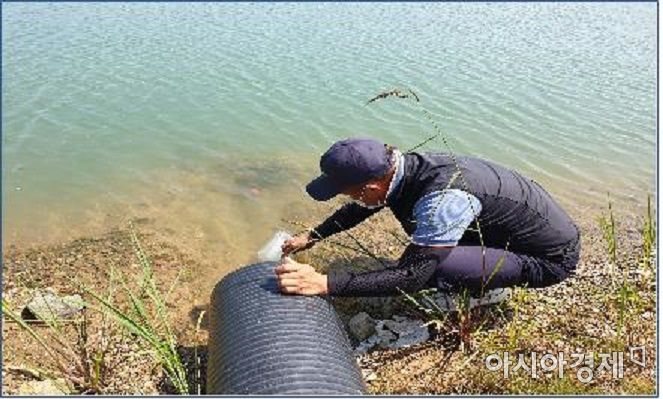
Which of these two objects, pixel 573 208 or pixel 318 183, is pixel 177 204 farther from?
pixel 573 208

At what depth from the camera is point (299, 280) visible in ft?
11.9

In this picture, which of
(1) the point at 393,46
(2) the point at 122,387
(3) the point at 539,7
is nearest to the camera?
(2) the point at 122,387

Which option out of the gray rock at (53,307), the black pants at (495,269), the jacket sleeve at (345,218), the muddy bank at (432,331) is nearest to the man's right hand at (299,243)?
the jacket sleeve at (345,218)

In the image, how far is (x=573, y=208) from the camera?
6.71 metres

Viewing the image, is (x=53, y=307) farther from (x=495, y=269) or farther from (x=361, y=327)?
(x=495, y=269)

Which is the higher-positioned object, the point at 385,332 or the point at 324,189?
the point at 324,189

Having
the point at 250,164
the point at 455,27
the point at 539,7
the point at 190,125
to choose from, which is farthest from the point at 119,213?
the point at 539,7

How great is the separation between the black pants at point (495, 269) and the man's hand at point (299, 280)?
2.08ft

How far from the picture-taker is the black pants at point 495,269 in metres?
3.83

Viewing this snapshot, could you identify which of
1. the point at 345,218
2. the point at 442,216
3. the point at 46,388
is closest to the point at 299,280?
the point at 442,216

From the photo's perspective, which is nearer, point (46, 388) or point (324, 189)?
point (46, 388)

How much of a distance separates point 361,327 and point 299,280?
0.84m

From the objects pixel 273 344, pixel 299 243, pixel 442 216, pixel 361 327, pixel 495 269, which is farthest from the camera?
pixel 299 243

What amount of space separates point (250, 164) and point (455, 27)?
6383 mm
